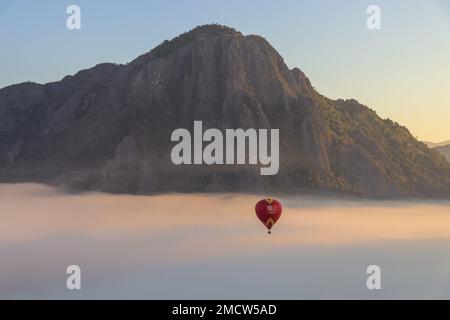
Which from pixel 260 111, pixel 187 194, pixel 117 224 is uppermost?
pixel 260 111

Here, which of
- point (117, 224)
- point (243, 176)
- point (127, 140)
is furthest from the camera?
point (127, 140)

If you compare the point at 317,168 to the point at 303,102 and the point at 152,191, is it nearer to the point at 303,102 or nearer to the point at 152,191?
the point at 303,102

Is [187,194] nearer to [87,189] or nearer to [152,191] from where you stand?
[152,191]

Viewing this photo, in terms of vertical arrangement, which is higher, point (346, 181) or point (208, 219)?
point (346, 181)

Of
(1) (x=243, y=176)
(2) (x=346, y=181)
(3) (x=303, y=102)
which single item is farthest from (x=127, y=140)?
(2) (x=346, y=181)

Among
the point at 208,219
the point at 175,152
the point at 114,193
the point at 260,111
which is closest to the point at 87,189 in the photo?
the point at 114,193

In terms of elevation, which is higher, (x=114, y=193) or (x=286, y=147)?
(x=286, y=147)

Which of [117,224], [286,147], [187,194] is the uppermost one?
[286,147]

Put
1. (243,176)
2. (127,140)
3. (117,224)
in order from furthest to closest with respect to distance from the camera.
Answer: (127,140), (243,176), (117,224)

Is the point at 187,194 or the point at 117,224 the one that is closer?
the point at 117,224

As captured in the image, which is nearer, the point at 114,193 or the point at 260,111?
the point at 114,193
